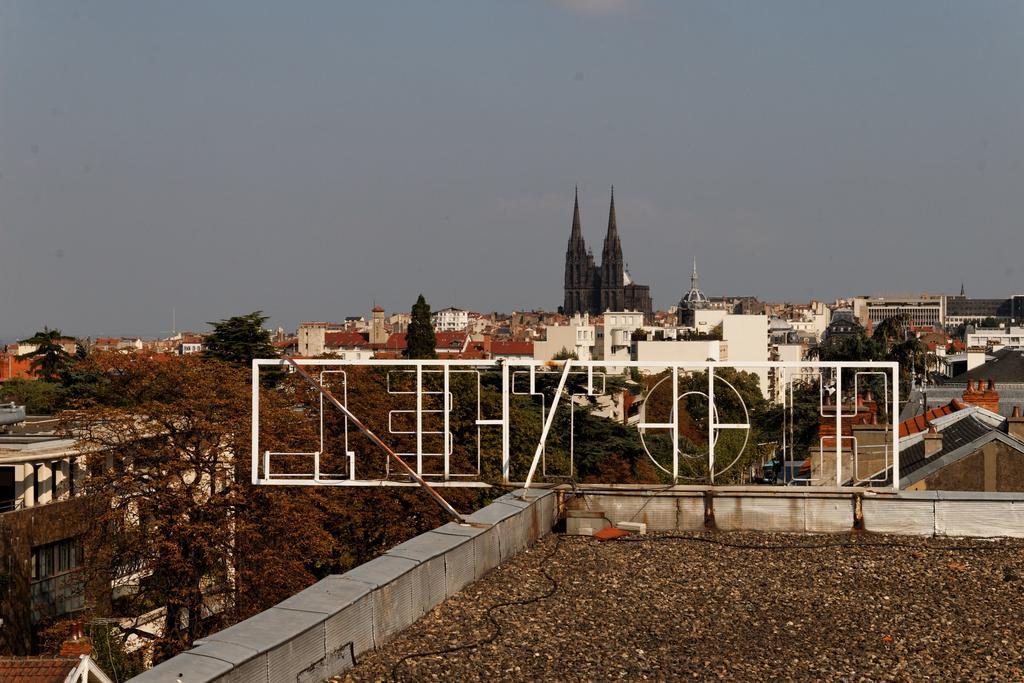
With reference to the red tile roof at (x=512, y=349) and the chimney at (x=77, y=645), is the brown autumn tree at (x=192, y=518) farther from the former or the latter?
the red tile roof at (x=512, y=349)

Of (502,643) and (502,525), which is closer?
(502,643)

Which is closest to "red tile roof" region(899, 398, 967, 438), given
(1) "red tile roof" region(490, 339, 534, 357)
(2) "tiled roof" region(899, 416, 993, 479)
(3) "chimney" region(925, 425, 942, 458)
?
(2) "tiled roof" region(899, 416, 993, 479)

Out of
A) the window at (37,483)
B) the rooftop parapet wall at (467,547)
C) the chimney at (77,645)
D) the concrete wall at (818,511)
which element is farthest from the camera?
the window at (37,483)

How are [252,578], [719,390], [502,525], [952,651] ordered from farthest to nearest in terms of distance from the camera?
1. [719,390]
2. [252,578]
3. [502,525]
4. [952,651]

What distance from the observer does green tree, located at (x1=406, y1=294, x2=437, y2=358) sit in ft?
313

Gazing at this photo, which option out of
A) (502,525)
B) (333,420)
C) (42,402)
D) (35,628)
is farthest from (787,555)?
(42,402)

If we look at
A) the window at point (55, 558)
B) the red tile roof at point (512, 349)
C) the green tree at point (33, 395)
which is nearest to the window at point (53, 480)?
the window at point (55, 558)

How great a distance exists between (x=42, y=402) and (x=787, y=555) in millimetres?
62865

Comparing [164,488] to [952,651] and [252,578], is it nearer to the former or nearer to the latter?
[252,578]

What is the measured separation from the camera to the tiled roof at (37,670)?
17547mm

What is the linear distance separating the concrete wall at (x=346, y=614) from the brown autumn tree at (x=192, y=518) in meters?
16.6

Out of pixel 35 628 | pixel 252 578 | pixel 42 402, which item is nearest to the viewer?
pixel 252 578

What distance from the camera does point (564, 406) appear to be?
33281 mm

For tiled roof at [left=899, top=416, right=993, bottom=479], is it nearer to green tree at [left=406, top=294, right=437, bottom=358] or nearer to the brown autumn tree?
the brown autumn tree
